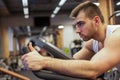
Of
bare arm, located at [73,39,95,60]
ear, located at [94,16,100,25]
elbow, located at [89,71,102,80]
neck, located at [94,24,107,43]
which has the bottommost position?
elbow, located at [89,71,102,80]

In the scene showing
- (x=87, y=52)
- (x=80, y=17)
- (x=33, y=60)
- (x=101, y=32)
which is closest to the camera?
(x=33, y=60)

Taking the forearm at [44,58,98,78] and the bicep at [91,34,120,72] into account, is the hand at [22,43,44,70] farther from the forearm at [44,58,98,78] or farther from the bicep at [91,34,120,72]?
the bicep at [91,34,120,72]

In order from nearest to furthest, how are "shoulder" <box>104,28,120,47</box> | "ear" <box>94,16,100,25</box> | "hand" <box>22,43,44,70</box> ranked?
"hand" <box>22,43,44,70</box> < "shoulder" <box>104,28,120,47</box> < "ear" <box>94,16,100,25</box>

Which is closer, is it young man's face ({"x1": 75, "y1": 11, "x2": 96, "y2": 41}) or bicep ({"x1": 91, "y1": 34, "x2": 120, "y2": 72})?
bicep ({"x1": 91, "y1": 34, "x2": 120, "y2": 72})

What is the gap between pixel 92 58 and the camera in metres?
1.33

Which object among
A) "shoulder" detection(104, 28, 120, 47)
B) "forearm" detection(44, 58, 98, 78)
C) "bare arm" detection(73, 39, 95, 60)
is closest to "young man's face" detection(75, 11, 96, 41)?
"shoulder" detection(104, 28, 120, 47)

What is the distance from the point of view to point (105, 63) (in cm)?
129

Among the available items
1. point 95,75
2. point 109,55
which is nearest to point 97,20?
point 109,55

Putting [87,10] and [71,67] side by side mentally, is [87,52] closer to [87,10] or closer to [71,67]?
[87,10]

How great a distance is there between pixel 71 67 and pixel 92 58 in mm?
148

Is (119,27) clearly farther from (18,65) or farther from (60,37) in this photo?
(60,37)

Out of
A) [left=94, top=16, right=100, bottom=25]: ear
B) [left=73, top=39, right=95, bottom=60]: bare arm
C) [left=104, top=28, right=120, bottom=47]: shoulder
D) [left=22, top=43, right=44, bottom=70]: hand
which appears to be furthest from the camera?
[left=73, top=39, right=95, bottom=60]: bare arm

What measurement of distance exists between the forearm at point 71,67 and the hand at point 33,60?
3cm

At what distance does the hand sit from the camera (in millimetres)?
1188
